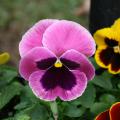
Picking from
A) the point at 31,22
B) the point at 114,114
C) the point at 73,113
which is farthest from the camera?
the point at 31,22

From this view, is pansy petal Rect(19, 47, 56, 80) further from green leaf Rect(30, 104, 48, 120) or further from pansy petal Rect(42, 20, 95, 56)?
green leaf Rect(30, 104, 48, 120)

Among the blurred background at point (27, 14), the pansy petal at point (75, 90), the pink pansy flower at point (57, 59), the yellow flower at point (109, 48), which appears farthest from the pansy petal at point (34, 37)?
the blurred background at point (27, 14)

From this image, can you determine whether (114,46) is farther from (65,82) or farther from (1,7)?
(1,7)

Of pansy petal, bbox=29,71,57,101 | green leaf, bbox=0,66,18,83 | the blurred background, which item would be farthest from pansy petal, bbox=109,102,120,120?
the blurred background

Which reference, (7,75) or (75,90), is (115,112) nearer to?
(75,90)

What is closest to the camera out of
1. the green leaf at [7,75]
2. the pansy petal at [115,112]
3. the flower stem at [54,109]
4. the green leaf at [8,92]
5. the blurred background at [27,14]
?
the pansy petal at [115,112]

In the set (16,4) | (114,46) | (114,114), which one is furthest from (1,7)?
(114,114)

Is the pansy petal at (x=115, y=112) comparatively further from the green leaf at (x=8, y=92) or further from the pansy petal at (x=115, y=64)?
the green leaf at (x=8, y=92)
